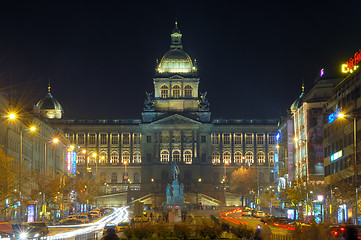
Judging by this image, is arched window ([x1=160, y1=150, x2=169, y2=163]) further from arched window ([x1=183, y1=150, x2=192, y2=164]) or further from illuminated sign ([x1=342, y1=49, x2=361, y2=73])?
illuminated sign ([x1=342, y1=49, x2=361, y2=73])

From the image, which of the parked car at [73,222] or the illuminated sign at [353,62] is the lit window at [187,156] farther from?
the illuminated sign at [353,62]

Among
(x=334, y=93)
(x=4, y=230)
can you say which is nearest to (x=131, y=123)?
(x=334, y=93)

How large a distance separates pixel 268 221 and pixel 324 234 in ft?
170

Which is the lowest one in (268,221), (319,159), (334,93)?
(268,221)

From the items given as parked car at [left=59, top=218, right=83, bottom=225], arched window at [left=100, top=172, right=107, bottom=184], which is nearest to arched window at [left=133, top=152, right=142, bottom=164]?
arched window at [left=100, top=172, right=107, bottom=184]

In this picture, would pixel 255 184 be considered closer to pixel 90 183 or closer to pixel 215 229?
pixel 90 183

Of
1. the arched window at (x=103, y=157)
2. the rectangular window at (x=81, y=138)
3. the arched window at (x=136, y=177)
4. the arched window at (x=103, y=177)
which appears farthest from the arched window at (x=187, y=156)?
the rectangular window at (x=81, y=138)

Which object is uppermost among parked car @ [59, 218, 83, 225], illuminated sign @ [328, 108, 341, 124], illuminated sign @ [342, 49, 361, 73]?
illuminated sign @ [342, 49, 361, 73]

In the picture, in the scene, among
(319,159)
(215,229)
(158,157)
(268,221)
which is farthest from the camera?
(158,157)

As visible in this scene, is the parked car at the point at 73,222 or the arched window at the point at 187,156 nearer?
the parked car at the point at 73,222

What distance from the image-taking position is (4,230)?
5162 centimetres

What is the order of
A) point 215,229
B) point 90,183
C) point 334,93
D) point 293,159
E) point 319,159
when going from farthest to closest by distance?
point 90,183
point 293,159
point 319,159
point 334,93
point 215,229

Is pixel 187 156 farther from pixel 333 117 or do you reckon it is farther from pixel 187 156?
pixel 333 117

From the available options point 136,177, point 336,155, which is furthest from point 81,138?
point 336,155
